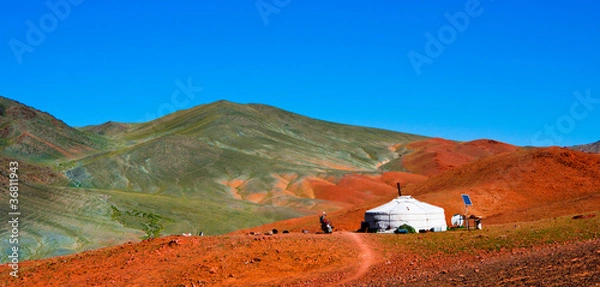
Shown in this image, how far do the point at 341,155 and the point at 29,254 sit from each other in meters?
95.2

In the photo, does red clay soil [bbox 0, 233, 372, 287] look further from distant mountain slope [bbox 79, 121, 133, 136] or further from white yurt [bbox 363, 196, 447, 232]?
distant mountain slope [bbox 79, 121, 133, 136]

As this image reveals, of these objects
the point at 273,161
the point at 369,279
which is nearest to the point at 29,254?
the point at 369,279

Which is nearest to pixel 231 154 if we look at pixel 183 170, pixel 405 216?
pixel 183 170

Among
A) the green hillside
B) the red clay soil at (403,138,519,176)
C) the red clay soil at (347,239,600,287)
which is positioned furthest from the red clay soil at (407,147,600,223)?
the red clay soil at (403,138,519,176)

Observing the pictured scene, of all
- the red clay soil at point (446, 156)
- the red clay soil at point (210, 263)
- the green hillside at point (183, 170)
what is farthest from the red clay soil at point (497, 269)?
the red clay soil at point (446, 156)

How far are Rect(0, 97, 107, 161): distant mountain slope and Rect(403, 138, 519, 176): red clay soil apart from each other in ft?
195

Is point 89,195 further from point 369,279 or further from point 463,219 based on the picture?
point 369,279

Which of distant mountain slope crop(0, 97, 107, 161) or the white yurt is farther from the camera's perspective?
distant mountain slope crop(0, 97, 107, 161)

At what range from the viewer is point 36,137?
322 ft


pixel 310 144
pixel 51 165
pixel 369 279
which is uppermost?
pixel 310 144

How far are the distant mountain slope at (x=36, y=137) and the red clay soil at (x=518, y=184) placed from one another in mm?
62223

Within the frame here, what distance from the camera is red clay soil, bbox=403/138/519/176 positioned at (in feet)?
383

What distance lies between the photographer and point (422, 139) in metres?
184

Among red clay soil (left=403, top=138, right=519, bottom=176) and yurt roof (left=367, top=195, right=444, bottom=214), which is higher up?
red clay soil (left=403, top=138, right=519, bottom=176)
